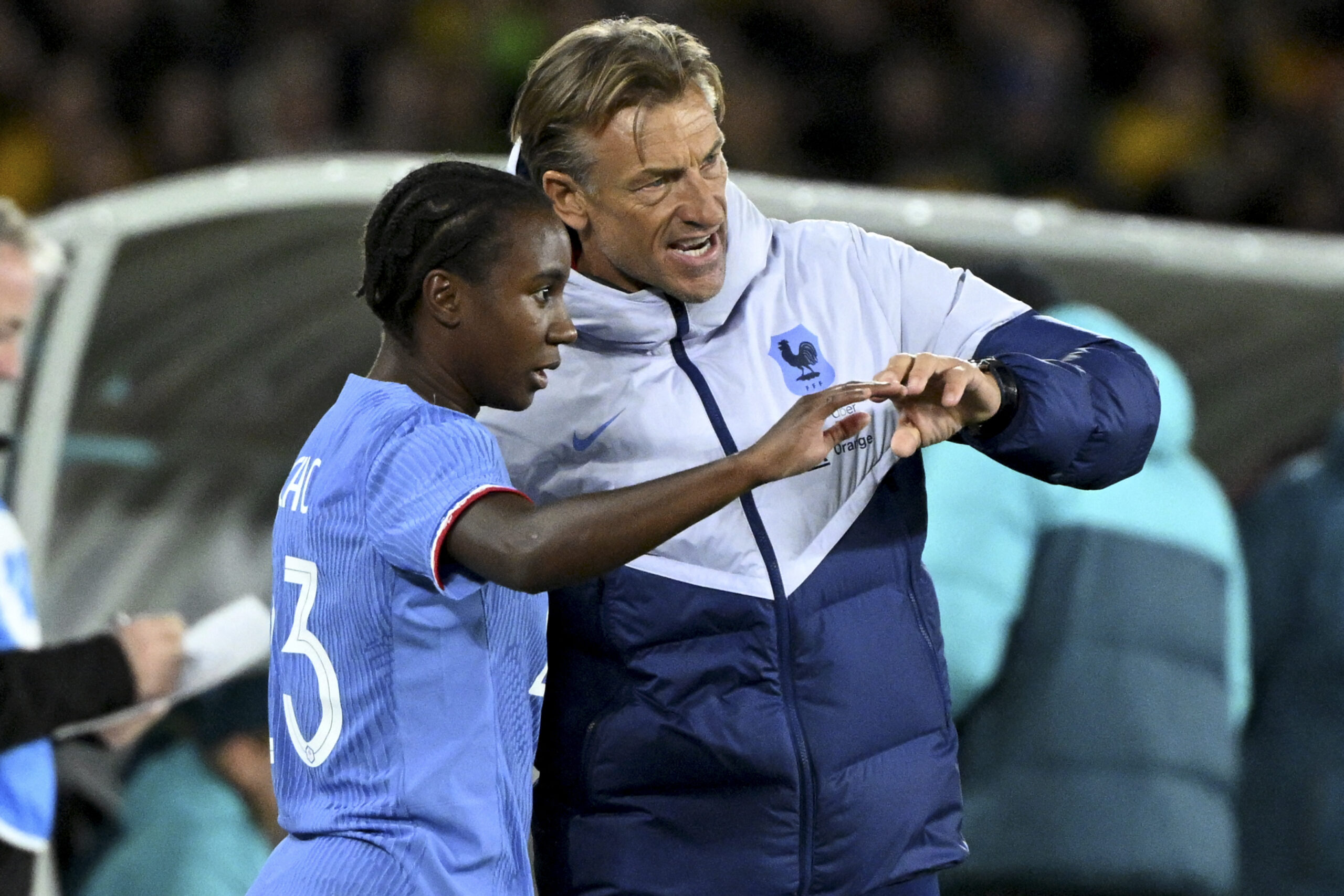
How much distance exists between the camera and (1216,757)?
3.80 meters

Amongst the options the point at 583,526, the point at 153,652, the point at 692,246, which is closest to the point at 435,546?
the point at 583,526

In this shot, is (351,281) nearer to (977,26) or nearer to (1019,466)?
(1019,466)

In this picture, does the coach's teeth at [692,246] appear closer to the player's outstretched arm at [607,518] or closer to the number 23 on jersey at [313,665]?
the player's outstretched arm at [607,518]

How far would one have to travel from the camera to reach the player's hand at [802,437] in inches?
70.0

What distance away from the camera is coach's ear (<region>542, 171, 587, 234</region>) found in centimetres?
217

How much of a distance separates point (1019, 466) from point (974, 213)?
105 inches

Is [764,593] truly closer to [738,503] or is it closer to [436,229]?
[738,503]

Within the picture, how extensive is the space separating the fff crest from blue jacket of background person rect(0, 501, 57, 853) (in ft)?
5.07

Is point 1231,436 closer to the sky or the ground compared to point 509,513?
closer to the ground

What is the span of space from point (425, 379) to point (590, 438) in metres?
0.26

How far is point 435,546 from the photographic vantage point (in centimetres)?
177

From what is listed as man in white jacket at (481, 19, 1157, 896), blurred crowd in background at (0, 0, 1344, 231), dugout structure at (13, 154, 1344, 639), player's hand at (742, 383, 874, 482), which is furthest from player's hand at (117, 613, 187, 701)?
blurred crowd in background at (0, 0, 1344, 231)

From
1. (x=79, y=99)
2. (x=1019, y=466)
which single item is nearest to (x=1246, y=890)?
(x=1019, y=466)

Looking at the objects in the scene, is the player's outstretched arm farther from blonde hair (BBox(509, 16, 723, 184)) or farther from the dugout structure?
the dugout structure
